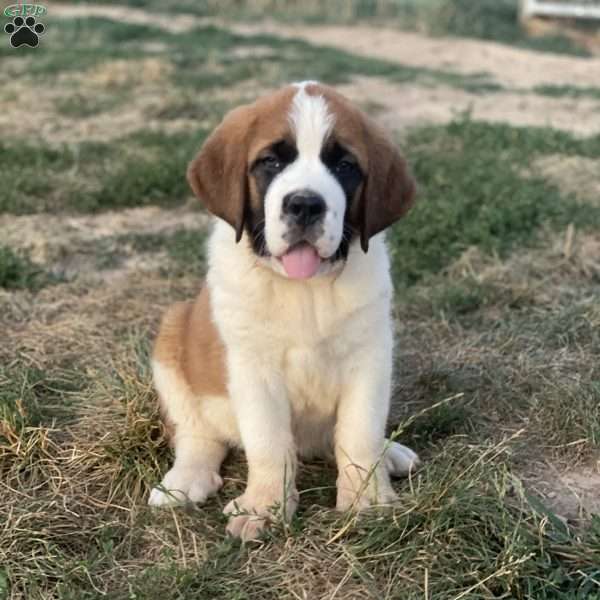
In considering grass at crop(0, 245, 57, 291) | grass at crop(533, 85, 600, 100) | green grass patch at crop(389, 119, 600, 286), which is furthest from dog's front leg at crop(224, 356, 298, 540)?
grass at crop(533, 85, 600, 100)

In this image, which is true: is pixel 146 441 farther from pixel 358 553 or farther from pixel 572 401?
pixel 572 401

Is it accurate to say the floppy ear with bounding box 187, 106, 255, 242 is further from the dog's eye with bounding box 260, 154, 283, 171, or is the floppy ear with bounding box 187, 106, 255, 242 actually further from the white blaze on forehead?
the white blaze on forehead

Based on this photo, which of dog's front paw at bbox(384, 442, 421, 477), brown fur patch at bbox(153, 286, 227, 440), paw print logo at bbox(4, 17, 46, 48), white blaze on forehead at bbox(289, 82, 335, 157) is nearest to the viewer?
white blaze on forehead at bbox(289, 82, 335, 157)

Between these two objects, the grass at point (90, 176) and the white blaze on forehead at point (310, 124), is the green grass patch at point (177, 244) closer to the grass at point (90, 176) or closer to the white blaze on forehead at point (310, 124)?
the grass at point (90, 176)

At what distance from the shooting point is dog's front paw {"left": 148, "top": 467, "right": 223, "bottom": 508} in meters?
3.20

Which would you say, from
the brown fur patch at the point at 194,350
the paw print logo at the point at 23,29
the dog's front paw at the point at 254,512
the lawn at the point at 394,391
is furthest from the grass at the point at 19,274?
the dog's front paw at the point at 254,512

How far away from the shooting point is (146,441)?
3580mm

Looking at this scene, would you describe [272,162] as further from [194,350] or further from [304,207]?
[194,350]

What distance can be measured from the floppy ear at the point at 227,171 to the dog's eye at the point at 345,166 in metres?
0.33

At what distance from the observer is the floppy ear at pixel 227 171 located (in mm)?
3057

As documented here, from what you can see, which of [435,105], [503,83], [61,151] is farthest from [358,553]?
[503,83]

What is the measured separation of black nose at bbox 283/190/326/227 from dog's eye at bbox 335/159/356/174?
0.71ft

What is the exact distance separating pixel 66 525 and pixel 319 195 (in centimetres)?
148

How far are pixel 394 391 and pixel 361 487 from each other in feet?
3.59
